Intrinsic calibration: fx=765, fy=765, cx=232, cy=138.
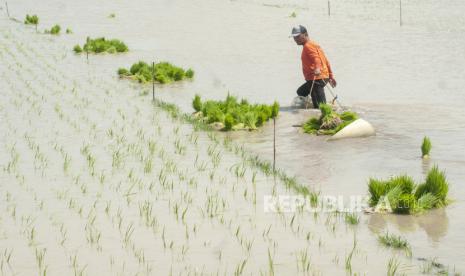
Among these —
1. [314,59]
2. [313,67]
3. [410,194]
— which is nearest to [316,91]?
[313,67]

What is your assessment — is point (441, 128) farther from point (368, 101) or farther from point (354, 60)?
point (354, 60)

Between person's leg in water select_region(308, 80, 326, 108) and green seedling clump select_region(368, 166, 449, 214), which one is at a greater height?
person's leg in water select_region(308, 80, 326, 108)

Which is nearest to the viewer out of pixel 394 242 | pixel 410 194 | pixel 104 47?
Result: pixel 394 242

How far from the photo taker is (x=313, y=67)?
10.9m

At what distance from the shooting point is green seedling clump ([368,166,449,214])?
612 centimetres

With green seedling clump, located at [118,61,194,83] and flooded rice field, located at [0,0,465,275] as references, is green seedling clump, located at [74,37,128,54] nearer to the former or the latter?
flooded rice field, located at [0,0,465,275]

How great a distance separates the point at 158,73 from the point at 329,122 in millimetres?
5530

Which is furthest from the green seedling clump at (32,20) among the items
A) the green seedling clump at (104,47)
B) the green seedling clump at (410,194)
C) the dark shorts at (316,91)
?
the green seedling clump at (410,194)

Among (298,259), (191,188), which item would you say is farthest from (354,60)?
(298,259)

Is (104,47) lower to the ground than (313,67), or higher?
higher

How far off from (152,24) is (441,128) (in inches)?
618

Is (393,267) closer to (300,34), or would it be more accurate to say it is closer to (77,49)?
(300,34)

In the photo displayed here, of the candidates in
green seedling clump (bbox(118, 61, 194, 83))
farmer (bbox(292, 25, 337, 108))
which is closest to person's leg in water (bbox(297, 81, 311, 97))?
farmer (bbox(292, 25, 337, 108))

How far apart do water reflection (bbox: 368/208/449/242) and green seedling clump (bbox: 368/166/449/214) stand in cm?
7
